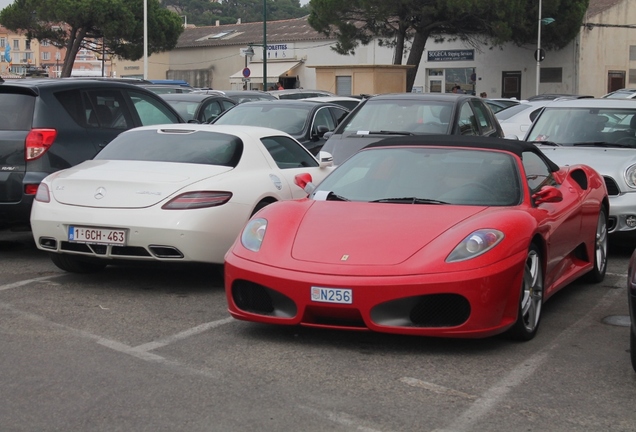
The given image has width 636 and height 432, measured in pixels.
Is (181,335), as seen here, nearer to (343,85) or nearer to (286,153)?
(286,153)

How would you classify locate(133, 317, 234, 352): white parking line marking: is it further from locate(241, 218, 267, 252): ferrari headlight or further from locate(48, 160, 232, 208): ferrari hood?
locate(48, 160, 232, 208): ferrari hood

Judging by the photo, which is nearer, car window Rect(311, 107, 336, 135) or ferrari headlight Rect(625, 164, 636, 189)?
ferrari headlight Rect(625, 164, 636, 189)

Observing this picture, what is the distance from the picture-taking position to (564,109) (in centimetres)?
1155

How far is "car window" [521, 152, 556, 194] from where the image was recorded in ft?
23.0

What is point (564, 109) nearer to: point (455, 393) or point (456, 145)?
point (456, 145)

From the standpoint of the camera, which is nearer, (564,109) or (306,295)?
Result: (306,295)

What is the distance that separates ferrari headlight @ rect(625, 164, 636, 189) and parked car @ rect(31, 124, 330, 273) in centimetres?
348

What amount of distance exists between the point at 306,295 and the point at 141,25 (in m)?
59.7

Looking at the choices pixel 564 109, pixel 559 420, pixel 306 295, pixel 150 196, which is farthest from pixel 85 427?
pixel 564 109

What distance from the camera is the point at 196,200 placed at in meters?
7.46

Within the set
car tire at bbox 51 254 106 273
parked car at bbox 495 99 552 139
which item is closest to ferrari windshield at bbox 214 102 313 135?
parked car at bbox 495 99 552 139

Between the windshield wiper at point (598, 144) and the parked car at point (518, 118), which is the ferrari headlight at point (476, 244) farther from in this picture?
the parked car at point (518, 118)

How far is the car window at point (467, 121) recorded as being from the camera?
12430 millimetres

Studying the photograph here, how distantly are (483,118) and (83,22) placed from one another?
→ 50.8 m
